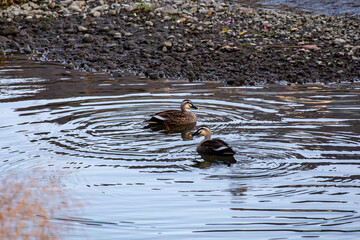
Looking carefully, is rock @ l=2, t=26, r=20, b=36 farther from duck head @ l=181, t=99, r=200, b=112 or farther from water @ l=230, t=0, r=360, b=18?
duck head @ l=181, t=99, r=200, b=112

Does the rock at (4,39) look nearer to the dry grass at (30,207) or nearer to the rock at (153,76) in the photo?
the rock at (153,76)

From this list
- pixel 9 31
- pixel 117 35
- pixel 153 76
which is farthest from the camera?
pixel 9 31

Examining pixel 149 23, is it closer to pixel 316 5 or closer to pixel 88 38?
pixel 88 38

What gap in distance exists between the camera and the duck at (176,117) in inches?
500

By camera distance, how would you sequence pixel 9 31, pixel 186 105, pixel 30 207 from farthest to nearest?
pixel 9 31 < pixel 186 105 < pixel 30 207

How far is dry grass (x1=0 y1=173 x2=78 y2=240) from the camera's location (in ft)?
22.4

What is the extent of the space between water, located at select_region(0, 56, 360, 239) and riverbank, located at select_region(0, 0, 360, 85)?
1392 mm

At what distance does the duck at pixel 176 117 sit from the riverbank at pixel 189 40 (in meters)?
3.95

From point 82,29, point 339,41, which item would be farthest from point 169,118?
point 82,29

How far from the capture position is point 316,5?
28.0 m

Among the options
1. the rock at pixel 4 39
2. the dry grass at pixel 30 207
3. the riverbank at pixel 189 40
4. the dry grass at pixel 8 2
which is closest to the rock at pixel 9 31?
the riverbank at pixel 189 40

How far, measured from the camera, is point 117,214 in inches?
300

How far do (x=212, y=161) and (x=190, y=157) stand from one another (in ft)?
1.38

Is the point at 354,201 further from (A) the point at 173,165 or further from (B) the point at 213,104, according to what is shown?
(B) the point at 213,104
